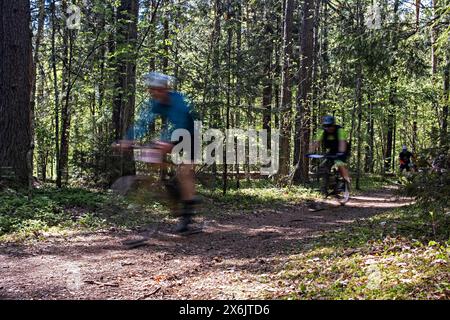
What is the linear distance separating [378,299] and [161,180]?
426cm

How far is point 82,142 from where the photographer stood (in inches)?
726

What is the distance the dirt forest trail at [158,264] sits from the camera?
4.98m

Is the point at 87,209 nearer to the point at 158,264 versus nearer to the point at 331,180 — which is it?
the point at 158,264

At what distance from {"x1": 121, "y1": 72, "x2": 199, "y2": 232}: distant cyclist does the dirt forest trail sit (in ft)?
3.23

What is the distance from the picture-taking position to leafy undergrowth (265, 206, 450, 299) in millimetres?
4156

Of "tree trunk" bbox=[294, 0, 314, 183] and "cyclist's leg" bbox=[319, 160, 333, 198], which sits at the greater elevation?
"tree trunk" bbox=[294, 0, 314, 183]

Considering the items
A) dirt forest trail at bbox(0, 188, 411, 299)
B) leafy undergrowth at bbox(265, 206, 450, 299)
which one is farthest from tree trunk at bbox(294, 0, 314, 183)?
leafy undergrowth at bbox(265, 206, 450, 299)

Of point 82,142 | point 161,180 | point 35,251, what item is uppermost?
point 82,142

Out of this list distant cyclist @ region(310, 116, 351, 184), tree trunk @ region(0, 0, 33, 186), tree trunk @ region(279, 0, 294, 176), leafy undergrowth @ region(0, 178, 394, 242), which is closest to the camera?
leafy undergrowth @ region(0, 178, 394, 242)

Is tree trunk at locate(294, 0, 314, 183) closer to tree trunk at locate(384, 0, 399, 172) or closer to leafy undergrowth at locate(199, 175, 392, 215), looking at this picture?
leafy undergrowth at locate(199, 175, 392, 215)

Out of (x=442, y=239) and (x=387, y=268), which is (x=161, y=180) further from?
(x=442, y=239)

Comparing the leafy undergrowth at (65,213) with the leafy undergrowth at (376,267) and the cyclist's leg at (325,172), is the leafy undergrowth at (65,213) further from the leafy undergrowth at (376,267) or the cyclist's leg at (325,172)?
the cyclist's leg at (325,172)
